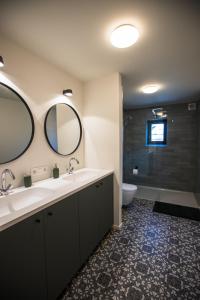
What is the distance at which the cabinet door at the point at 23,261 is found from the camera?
32.1 inches

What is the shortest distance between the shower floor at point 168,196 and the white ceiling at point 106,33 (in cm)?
248

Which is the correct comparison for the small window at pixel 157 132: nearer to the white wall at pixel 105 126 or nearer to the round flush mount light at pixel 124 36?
the white wall at pixel 105 126

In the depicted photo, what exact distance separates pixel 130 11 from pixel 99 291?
2.34m

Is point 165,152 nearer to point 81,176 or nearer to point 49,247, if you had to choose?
point 81,176

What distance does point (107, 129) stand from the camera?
7.22ft

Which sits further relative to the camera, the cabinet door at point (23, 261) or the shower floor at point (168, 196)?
the shower floor at point (168, 196)

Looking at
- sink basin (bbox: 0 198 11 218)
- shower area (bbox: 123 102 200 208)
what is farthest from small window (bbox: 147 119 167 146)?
sink basin (bbox: 0 198 11 218)

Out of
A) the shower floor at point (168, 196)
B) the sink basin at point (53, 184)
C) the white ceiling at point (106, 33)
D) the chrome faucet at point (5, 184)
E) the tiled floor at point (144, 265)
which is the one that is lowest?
the tiled floor at point (144, 265)

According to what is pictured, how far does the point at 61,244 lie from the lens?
4.00ft

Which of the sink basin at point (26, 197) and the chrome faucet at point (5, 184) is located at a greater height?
the chrome faucet at point (5, 184)

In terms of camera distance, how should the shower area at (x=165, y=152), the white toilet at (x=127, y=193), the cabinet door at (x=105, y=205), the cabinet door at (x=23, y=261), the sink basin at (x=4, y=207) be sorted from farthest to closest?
1. the shower area at (x=165, y=152)
2. the white toilet at (x=127, y=193)
3. the cabinet door at (x=105, y=205)
4. the sink basin at (x=4, y=207)
5. the cabinet door at (x=23, y=261)

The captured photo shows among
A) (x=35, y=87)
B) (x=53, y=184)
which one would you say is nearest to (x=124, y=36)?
(x=35, y=87)

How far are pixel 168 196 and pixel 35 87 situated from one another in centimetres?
349

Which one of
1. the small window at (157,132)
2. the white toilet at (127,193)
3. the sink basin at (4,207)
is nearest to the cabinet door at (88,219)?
the sink basin at (4,207)
